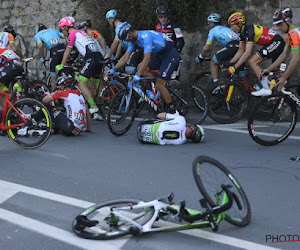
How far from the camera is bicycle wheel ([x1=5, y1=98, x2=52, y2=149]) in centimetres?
764

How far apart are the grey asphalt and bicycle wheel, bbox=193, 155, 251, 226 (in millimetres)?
121

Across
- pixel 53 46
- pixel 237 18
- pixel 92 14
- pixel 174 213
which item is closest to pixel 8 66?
pixel 53 46

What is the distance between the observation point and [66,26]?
11141 mm

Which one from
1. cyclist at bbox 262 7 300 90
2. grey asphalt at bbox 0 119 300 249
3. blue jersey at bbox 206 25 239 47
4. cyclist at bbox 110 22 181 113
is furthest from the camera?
blue jersey at bbox 206 25 239 47

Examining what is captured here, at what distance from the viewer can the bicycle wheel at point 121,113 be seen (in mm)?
8719

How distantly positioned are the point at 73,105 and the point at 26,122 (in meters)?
1.31

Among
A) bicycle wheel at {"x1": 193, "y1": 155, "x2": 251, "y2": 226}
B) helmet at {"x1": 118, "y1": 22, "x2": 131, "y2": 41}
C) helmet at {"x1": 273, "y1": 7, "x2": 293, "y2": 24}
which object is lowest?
bicycle wheel at {"x1": 193, "y1": 155, "x2": 251, "y2": 226}

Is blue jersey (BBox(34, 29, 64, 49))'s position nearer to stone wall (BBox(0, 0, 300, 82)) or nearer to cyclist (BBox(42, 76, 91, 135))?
stone wall (BBox(0, 0, 300, 82))

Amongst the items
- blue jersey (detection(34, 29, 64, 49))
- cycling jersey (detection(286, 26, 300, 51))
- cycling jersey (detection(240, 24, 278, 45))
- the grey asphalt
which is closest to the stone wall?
cycling jersey (detection(240, 24, 278, 45))

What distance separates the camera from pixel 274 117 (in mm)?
7609

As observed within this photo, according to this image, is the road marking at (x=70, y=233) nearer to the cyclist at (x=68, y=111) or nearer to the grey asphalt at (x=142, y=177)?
the grey asphalt at (x=142, y=177)

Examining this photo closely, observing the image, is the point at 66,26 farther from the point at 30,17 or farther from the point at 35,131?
the point at 30,17

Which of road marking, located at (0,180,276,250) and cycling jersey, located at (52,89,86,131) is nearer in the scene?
road marking, located at (0,180,276,250)

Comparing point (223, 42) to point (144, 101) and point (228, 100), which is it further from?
point (144, 101)
